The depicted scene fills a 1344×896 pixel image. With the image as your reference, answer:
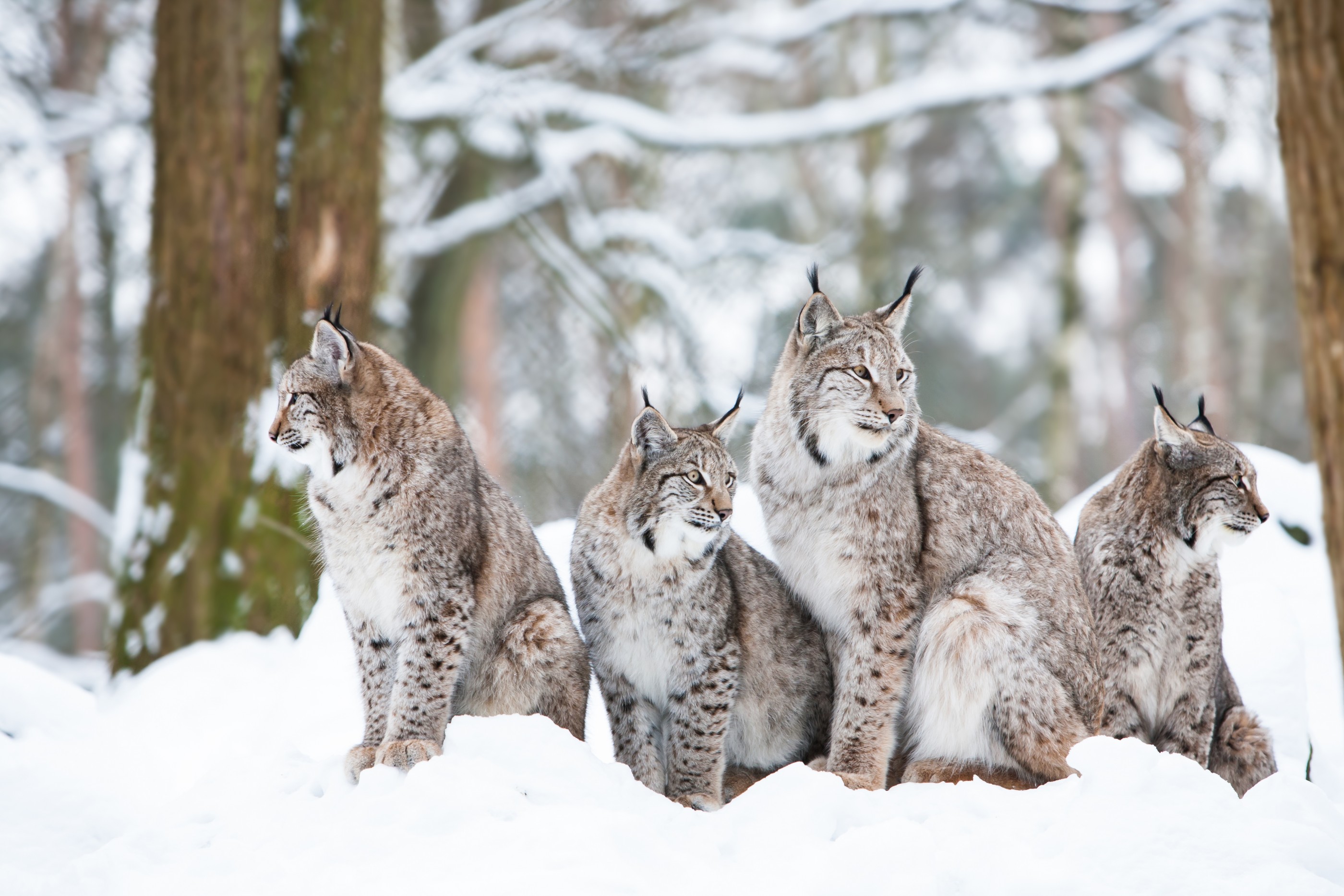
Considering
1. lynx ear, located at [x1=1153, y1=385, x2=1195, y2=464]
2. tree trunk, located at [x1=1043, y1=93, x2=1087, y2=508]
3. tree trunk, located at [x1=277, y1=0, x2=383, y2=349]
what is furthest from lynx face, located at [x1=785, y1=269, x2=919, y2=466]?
tree trunk, located at [x1=1043, y1=93, x2=1087, y2=508]

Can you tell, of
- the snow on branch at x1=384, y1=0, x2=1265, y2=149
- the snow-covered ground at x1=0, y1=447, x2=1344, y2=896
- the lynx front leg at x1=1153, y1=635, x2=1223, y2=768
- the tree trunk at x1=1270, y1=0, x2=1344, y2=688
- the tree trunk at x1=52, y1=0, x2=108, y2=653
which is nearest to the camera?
the snow-covered ground at x1=0, y1=447, x2=1344, y2=896

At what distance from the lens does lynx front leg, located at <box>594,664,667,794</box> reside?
4.23 m

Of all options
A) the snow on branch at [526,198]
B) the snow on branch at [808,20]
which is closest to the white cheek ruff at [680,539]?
the snow on branch at [526,198]

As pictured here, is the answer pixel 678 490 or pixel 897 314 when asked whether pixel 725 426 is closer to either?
pixel 678 490

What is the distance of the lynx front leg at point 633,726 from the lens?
4.23m

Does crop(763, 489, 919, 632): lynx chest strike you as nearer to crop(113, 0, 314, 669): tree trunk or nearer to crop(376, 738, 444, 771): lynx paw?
crop(376, 738, 444, 771): lynx paw

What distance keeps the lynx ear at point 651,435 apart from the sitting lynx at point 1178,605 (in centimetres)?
168

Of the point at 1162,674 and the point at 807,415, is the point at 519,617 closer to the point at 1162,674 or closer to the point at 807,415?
the point at 807,415

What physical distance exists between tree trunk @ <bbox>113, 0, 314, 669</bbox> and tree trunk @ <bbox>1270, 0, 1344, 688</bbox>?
14.5 feet

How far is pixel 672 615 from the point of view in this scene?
163 inches

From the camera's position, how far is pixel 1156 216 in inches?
784

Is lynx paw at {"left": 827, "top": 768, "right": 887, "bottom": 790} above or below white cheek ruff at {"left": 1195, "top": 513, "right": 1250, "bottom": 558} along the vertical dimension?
below

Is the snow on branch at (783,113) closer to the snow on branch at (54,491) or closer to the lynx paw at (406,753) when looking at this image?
the snow on branch at (54,491)

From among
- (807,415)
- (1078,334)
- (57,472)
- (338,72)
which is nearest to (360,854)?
(807,415)
